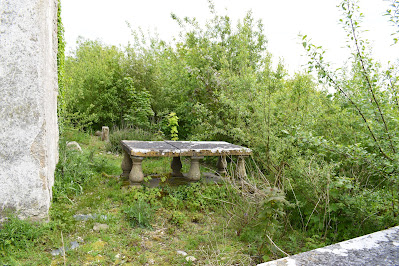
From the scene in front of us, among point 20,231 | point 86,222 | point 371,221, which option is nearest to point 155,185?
point 86,222

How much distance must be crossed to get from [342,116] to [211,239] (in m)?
2.38

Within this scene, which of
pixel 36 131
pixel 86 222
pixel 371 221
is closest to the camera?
pixel 371 221

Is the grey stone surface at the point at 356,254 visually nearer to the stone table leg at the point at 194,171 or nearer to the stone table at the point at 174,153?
the stone table at the point at 174,153

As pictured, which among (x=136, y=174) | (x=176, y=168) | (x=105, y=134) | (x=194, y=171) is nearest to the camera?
(x=136, y=174)

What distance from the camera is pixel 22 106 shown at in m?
3.13

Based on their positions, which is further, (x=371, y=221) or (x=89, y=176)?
(x=89, y=176)

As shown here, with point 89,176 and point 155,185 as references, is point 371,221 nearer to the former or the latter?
point 155,185

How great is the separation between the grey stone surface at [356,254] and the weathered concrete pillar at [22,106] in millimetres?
2795

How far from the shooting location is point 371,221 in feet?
9.78

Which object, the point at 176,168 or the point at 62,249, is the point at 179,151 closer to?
the point at 176,168

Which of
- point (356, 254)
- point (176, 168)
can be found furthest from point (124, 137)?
point (356, 254)

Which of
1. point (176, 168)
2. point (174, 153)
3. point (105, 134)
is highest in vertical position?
point (105, 134)

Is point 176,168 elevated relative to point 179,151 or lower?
lower

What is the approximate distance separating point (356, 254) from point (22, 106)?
10.7ft
